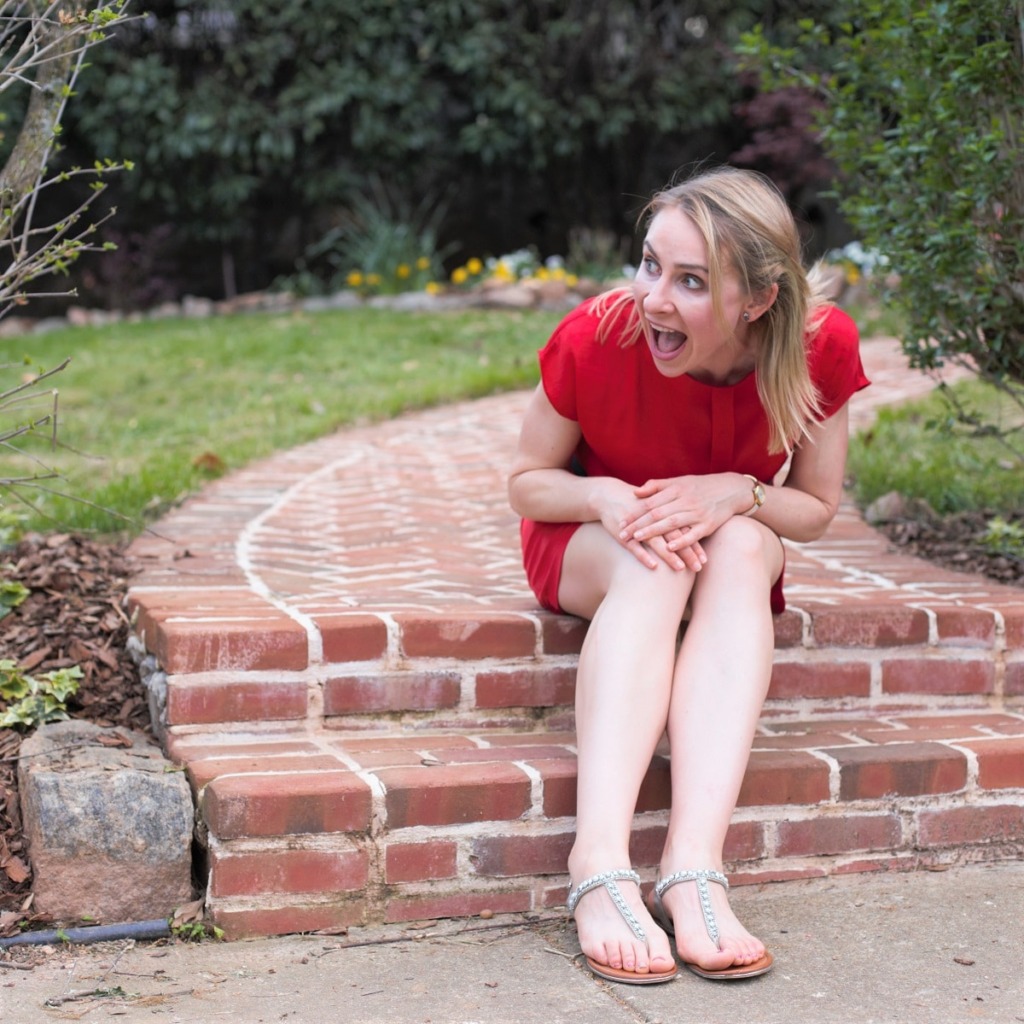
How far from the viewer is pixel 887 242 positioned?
141 inches

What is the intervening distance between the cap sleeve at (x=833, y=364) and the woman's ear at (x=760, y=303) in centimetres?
21

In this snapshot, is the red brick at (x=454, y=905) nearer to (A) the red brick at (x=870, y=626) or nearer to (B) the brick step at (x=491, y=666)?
(B) the brick step at (x=491, y=666)

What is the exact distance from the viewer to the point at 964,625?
9.31 ft

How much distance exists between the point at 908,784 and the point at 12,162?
216cm

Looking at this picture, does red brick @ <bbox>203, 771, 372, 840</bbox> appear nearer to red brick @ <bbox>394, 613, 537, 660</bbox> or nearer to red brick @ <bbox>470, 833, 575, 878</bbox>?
red brick @ <bbox>470, 833, 575, 878</bbox>

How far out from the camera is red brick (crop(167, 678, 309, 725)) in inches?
95.1

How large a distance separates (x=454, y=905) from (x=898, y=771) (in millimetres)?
867

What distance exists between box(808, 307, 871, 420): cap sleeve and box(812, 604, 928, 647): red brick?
0.48 meters

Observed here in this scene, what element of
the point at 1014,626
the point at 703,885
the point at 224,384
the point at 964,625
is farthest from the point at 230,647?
the point at 224,384

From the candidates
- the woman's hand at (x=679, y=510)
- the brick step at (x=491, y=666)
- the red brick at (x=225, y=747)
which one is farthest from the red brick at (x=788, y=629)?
A: the red brick at (x=225, y=747)

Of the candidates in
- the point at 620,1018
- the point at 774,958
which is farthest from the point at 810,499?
the point at 620,1018

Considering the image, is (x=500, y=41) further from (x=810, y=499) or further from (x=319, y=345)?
(x=810, y=499)

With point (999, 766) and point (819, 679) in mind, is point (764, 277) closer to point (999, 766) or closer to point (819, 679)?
point (819, 679)

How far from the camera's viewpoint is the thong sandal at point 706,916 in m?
1.96
